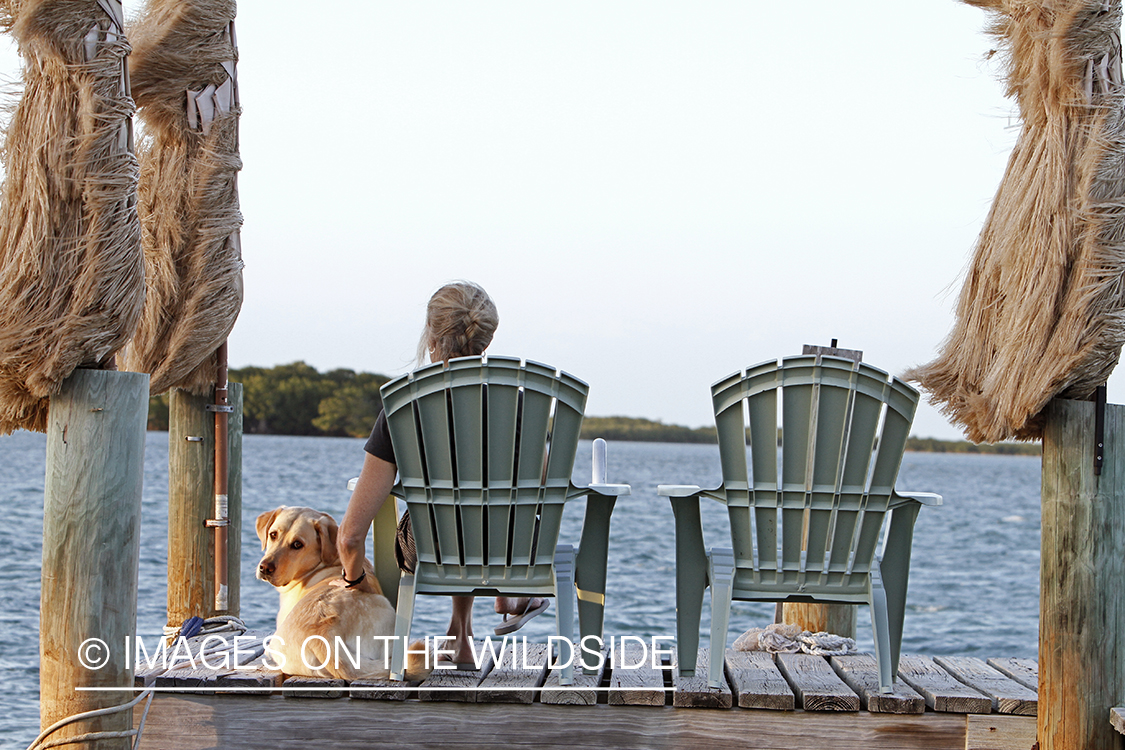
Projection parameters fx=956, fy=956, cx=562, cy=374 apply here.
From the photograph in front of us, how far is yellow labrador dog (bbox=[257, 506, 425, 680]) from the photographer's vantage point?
118 inches

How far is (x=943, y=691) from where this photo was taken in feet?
9.63

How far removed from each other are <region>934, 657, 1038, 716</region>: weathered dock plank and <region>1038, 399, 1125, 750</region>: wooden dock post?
104 millimetres

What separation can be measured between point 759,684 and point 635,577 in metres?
11.6

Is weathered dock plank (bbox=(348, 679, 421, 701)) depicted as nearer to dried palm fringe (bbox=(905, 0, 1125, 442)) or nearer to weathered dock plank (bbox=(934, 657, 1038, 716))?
weathered dock plank (bbox=(934, 657, 1038, 716))

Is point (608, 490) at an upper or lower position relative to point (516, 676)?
upper

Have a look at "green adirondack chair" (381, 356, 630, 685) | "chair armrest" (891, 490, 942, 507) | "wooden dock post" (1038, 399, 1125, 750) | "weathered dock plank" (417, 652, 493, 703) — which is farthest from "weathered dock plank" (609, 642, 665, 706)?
"wooden dock post" (1038, 399, 1125, 750)

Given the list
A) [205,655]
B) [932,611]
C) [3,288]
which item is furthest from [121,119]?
[932,611]

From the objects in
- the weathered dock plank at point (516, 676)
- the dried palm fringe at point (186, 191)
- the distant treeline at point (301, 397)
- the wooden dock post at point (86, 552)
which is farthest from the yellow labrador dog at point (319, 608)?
the distant treeline at point (301, 397)

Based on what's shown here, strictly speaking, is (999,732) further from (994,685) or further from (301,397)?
(301,397)

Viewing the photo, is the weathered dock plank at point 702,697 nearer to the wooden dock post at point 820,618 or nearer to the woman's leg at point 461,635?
the woman's leg at point 461,635

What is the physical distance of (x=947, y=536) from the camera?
2505 centimetres

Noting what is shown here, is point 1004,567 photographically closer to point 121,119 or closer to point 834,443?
point 834,443

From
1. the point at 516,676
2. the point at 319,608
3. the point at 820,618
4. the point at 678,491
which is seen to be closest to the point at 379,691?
the point at 319,608

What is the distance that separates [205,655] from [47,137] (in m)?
1.79
